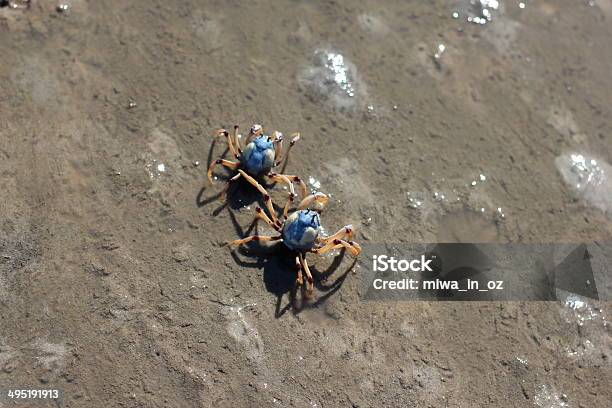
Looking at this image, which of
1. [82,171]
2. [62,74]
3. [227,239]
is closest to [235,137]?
[227,239]

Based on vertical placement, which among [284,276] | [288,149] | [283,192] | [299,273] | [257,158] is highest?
[257,158]

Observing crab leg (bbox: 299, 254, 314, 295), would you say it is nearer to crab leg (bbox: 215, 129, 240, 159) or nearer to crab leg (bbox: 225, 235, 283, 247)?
crab leg (bbox: 225, 235, 283, 247)

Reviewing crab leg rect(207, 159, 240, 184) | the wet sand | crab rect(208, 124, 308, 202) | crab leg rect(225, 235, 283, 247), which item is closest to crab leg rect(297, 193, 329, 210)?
crab rect(208, 124, 308, 202)

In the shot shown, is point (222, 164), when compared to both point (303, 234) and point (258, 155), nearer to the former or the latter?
point (258, 155)

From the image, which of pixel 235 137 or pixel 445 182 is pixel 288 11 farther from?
pixel 445 182

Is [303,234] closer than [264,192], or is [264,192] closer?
[303,234]

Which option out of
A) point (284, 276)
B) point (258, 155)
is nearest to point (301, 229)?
point (284, 276)

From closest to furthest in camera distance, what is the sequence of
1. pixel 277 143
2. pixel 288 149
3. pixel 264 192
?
1. pixel 264 192
2. pixel 277 143
3. pixel 288 149

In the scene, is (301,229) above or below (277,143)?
below
